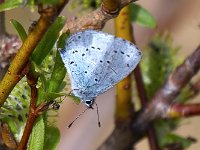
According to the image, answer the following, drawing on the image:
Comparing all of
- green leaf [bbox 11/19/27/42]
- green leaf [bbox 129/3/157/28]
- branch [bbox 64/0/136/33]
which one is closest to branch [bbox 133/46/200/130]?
green leaf [bbox 129/3/157/28]

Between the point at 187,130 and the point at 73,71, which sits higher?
the point at 187,130

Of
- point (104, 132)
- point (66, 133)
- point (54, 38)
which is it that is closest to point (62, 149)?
point (66, 133)

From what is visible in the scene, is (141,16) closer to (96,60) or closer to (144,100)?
(144,100)

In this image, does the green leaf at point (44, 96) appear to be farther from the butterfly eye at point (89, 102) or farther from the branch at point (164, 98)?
the branch at point (164, 98)

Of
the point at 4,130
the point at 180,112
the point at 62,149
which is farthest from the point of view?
the point at 62,149

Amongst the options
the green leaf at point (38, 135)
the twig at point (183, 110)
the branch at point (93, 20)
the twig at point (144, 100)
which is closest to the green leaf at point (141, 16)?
the twig at point (144, 100)

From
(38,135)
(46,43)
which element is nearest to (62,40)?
(46,43)

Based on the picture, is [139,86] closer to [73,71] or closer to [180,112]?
[180,112]

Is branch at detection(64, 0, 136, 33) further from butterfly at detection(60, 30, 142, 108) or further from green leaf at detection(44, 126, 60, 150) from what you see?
green leaf at detection(44, 126, 60, 150)
